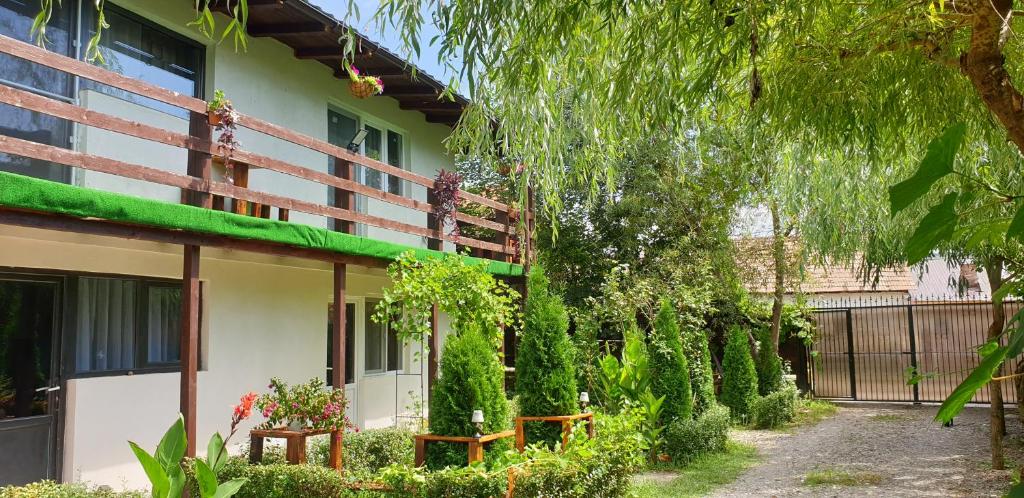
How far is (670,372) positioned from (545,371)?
3.42 metres

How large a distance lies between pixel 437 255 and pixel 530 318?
1.94m

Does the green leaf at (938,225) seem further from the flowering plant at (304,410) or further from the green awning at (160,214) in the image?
the flowering plant at (304,410)

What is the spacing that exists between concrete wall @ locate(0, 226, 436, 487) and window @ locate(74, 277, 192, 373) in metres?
0.16

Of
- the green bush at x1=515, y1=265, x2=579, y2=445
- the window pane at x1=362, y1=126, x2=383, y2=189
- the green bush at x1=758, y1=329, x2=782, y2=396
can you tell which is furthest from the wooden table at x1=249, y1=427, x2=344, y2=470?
the green bush at x1=758, y1=329, x2=782, y2=396

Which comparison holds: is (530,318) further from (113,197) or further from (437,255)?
(113,197)

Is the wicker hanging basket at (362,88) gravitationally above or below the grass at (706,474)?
above

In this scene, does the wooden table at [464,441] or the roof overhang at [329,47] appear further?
the roof overhang at [329,47]

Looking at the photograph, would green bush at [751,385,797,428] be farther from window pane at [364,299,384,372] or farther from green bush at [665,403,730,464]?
window pane at [364,299,384,372]

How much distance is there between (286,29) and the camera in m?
9.96

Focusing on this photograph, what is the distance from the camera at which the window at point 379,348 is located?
12.9 metres

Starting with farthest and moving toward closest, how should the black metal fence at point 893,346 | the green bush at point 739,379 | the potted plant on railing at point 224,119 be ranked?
the black metal fence at point 893,346
the green bush at point 739,379
the potted plant on railing at point 224,119

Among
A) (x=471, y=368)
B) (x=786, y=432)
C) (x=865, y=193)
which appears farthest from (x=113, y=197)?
(x=786, y=432)

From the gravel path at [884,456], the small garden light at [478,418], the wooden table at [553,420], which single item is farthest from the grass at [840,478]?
the small garden light at [478,418]

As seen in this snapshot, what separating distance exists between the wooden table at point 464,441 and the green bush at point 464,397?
0.40ft
